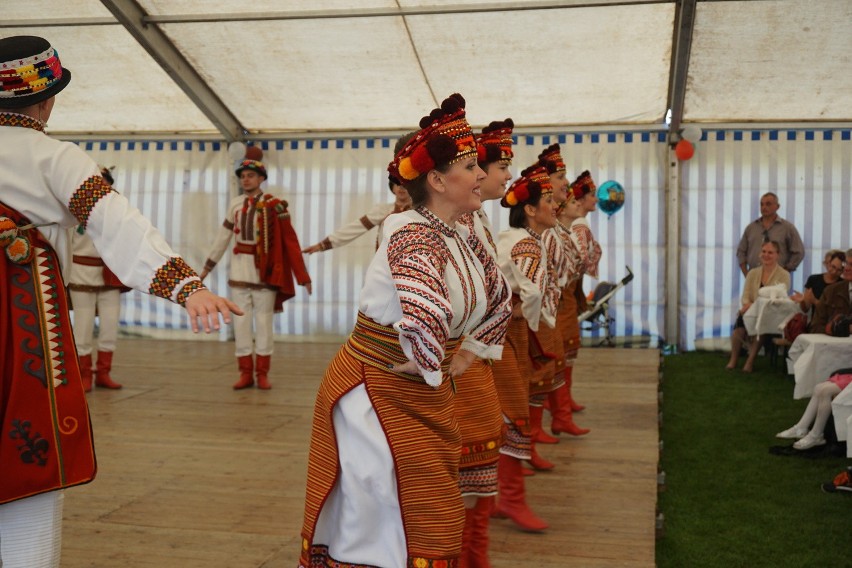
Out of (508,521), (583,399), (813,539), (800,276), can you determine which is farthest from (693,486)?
(800,276)

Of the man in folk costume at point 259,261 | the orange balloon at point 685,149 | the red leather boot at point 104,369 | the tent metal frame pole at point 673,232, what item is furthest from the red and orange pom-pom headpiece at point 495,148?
the orange balloon at point 685,149

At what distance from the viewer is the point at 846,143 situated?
8336 millimetres

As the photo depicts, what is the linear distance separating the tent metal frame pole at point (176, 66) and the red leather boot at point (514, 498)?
4.75 metres

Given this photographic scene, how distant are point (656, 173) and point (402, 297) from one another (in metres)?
7.21

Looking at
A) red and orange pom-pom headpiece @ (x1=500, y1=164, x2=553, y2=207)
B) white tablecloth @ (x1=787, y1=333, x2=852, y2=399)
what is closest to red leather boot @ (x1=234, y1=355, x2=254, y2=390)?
red and orange pom-pom headpiece @ (x1=500, y1=164, x2=553, y2=207)

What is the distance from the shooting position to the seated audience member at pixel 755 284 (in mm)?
8031

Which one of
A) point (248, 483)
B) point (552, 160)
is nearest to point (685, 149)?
point (552, 160)

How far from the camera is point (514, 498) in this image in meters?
3.46

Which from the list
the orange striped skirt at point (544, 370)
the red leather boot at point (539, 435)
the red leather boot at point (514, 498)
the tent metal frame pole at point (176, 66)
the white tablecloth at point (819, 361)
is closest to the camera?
the red leather boot at point (514, 498)

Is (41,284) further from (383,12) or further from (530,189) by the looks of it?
(383,12)

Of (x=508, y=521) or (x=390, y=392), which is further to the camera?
(x=508, y=521)

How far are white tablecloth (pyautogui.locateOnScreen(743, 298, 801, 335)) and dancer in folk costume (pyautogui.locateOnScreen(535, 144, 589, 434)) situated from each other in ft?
10.3

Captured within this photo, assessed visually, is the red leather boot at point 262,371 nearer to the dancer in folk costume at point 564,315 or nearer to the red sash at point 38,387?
the dancer in folk costume at point 564,315

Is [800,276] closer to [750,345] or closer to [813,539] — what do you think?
[750,345]
